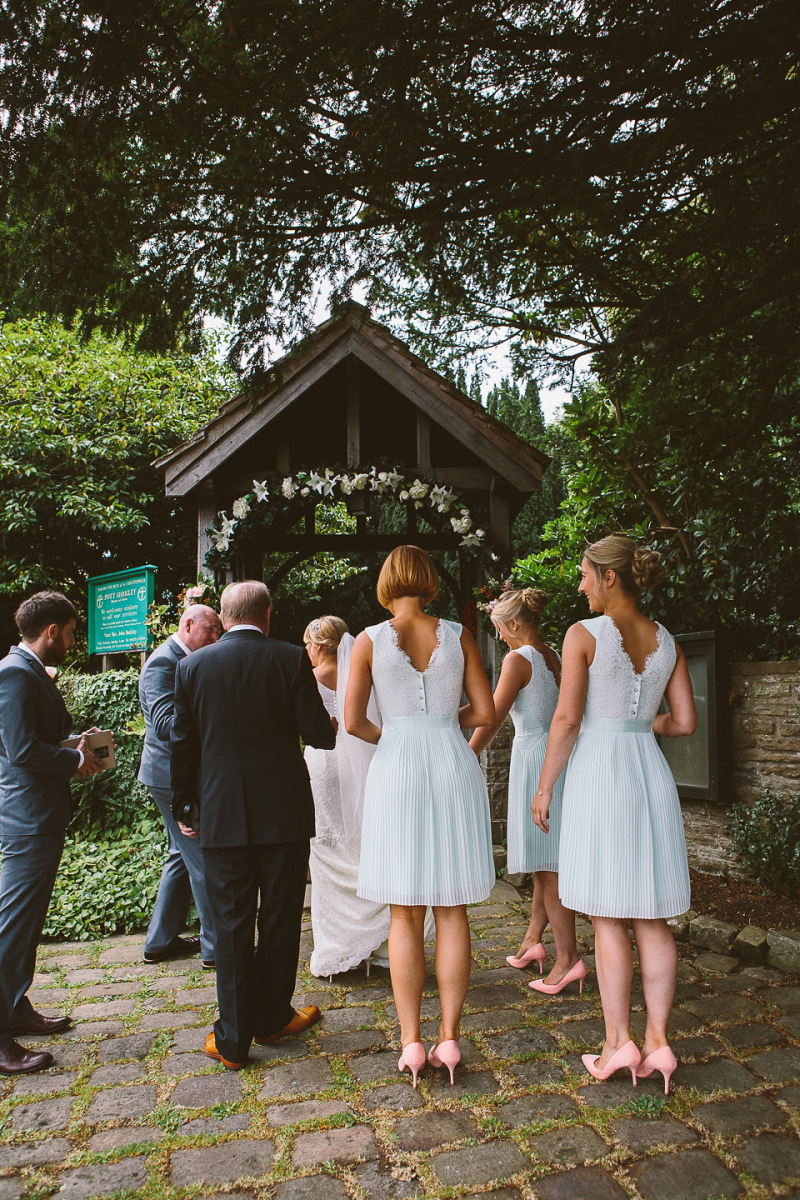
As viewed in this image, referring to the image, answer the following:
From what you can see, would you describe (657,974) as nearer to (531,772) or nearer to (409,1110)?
(409,1110)

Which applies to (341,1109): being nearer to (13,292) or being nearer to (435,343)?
(13,292)

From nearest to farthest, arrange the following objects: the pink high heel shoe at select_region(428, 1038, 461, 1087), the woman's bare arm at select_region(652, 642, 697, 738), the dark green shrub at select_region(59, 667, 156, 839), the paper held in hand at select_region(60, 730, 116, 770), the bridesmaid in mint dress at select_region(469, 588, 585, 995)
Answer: the pink high heel shoe at select_region(428, 1038, 461, 1087) → the woman's bare arm at select_region(652, 642, 697, 738) → the paper held in hand at select_region(60, 730, 116, 770) → the bridesmaid in mint dress at select_region(469, 588, 585, 995) → the dark green shrub at select_region(59, 667, 156, 839)

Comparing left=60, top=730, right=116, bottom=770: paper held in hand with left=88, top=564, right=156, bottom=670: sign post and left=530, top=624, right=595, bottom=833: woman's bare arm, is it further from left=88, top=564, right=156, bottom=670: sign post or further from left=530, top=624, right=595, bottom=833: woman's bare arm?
left=88, top=564, right=156, bottom=670: sign post

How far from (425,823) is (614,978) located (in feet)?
2.96

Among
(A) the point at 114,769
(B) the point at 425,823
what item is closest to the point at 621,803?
(B) the point at 425,823

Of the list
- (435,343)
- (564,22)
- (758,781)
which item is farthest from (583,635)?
(758,781)

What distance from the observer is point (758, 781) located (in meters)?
5.56

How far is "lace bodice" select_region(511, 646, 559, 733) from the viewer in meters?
4.18

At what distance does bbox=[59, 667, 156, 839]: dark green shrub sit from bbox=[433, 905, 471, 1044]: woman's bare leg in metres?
4.20


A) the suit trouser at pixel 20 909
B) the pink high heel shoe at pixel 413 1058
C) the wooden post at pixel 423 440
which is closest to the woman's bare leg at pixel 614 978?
the pink high heel shoe at pixel 413 1058

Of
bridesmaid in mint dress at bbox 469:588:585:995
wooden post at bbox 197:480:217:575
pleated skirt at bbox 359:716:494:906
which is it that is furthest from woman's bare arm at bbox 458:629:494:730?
wooden post at bbox 197:480:217:575

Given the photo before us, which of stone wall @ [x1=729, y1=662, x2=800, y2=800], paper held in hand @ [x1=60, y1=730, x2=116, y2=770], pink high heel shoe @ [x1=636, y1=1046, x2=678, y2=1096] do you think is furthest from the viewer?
stone wall @ [x1=729, y1=662, x2=800, y2=800]

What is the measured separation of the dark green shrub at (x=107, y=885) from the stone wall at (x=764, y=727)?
4.32 metres

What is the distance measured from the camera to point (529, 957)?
165 inches
